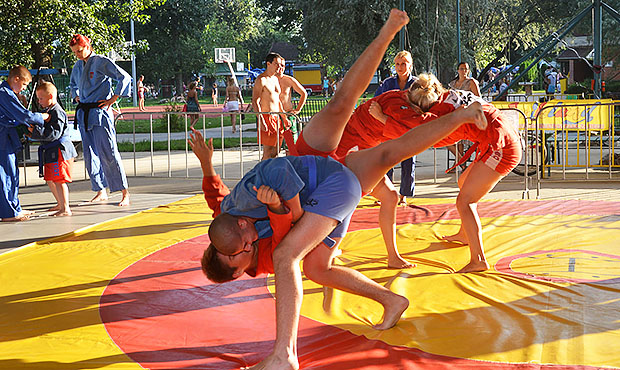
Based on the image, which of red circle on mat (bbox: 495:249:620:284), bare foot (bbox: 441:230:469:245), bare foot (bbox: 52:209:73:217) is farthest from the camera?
bare foot (bbox: 52:209:73:217)

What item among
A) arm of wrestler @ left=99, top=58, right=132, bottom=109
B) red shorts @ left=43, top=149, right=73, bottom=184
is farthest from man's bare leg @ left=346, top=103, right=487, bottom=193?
arm of wrestler @ left=99, top=58, right=132, bottom=109

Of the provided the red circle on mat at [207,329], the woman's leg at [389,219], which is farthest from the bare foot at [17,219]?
the woman's leg at [389,219]

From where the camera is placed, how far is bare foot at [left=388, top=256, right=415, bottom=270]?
520 centimetres

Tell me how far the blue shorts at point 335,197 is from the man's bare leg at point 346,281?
0.32 meters

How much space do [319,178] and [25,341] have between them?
2068 millimetres

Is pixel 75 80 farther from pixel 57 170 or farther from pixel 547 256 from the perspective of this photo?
pixel 547 256

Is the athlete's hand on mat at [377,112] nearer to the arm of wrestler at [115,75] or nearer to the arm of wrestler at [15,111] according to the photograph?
the arm of wrestler at [115,75]

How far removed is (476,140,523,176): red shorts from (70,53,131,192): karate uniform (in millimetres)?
4842

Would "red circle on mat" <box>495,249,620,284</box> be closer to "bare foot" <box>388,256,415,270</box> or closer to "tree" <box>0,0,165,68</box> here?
"bare foot" <box>388,256,415,270</box>

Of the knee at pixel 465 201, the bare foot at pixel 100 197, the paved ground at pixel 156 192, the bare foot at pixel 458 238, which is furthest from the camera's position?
the bare foot at pixel 100 197

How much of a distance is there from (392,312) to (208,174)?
135cm

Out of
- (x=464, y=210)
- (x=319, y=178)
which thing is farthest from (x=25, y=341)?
(x=464, y=210)

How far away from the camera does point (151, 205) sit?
855 centimetres

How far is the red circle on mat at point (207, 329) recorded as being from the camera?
138 inches
